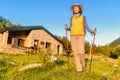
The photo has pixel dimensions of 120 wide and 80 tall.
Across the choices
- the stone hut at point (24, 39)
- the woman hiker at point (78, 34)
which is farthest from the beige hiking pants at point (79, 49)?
the stone hut at point (24, 39)

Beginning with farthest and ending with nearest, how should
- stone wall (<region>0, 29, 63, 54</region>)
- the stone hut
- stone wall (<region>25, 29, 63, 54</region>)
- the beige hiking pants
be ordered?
stone wall (<region>25, 29, 63, 54</region>)
the stone hut
stone wall (<region>0, 29, 63, 54</region>)
the beige hiking pants

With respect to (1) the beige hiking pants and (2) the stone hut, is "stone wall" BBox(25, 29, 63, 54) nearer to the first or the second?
(2) the stone hut

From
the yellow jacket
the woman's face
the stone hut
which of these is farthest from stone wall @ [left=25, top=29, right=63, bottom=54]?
the woman's face

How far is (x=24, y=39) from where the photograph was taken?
147ft

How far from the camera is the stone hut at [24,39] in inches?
1614

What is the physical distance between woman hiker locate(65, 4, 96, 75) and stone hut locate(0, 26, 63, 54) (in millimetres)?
27361

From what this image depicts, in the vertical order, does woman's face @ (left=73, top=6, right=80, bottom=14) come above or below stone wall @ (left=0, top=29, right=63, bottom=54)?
below

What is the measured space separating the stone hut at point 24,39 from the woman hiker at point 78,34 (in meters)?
27.4

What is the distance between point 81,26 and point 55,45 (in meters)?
38.3

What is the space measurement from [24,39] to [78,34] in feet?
111

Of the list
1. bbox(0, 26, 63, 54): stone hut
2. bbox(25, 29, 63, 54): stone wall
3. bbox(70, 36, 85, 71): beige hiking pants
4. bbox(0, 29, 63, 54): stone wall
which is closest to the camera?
bbox(70, 36, 85, 71): beige hiking pants

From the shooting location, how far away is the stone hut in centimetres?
4100

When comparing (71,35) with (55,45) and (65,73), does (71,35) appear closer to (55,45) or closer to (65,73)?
(65,73)

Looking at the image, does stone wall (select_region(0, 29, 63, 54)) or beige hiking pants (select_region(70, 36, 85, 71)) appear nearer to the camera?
beige hiking pants (select_region(70, 36, 85, 71))
